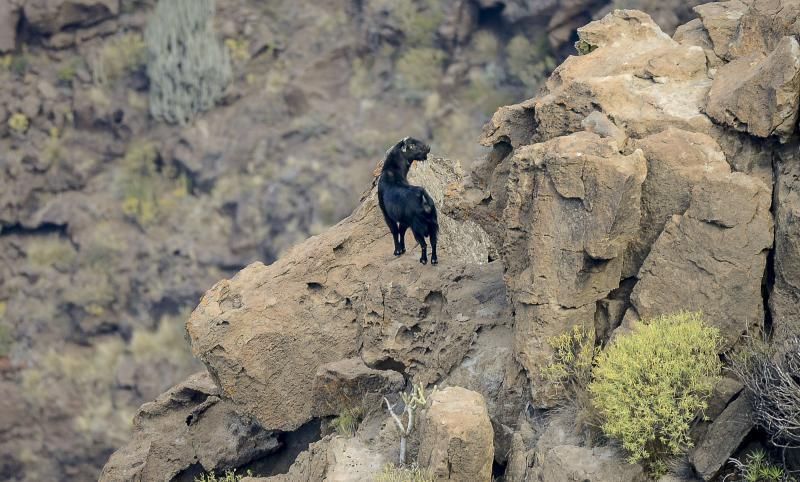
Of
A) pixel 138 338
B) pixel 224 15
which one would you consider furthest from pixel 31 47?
pixel 138 338

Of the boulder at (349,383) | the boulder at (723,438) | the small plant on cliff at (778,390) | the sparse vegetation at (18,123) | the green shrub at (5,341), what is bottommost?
the green shrub at (5,341)

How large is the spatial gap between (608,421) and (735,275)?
1469 millimetres

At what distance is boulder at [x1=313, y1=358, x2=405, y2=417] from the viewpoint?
33.8 feet

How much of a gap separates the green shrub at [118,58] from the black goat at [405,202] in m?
26.5

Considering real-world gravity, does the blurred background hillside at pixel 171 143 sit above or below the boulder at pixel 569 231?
below

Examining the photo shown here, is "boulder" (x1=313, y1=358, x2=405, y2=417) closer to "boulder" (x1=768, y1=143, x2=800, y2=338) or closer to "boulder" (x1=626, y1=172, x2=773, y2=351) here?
"boulder" (x1=626, y1=172, x2=773, y2=351)

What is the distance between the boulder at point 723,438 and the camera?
24.5 ft

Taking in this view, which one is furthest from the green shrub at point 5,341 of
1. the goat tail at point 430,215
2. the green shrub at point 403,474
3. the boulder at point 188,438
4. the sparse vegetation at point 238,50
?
the green shrub at point 403,474

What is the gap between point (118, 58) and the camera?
3662cm

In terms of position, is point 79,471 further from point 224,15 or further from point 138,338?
point 224,15

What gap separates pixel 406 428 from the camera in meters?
9.02

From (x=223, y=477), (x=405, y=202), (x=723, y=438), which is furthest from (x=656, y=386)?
(x=223, y=477)

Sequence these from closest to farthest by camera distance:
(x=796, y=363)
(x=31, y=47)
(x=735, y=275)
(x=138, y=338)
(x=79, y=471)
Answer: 1. (x=796, y=363)
2. (x=735, y=275)
3. (x=79, y=471)
4. (x=138, y=338)
5. (x=31, y=47)

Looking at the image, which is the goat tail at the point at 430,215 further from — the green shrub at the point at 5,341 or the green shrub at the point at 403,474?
the green shrub at the point at 5,341
